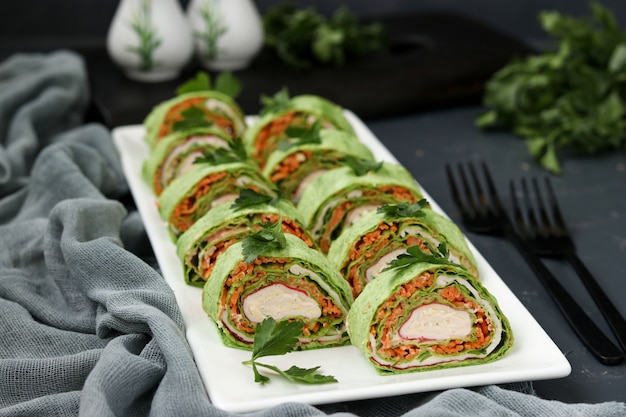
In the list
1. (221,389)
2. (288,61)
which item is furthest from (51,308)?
(288,61)

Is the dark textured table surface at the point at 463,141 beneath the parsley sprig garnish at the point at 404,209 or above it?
beneath

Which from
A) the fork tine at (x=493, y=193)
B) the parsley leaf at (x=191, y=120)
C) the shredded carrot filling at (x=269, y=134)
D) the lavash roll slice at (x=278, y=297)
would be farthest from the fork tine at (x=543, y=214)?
the parsley leaf at (x=191, y=120)

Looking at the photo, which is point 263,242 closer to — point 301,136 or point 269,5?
point 301,136

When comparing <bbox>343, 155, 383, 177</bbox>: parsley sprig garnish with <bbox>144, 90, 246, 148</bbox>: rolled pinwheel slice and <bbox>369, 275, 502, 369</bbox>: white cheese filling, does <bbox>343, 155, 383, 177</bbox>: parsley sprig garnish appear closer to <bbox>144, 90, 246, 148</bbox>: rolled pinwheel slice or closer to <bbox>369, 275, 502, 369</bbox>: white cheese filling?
<bbox>369, 275, 502, 369</bbox>: white cheese filling

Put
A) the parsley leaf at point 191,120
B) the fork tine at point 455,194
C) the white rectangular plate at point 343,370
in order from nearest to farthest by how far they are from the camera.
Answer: the white rectangular plate at point 343,370 < the fork tine at point 455,194 < the parsley leaf at point 191,120

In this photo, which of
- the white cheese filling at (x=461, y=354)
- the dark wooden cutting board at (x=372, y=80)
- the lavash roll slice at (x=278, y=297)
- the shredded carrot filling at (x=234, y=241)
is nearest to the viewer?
the white cheese filling at (x=461, y=354)

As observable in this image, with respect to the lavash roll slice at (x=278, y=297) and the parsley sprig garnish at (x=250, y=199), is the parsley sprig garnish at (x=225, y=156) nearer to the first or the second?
the parsley sprig garnish at (x=250, y=199)

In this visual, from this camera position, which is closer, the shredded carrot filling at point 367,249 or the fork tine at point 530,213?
the shredded carrot filling at point 367,249
